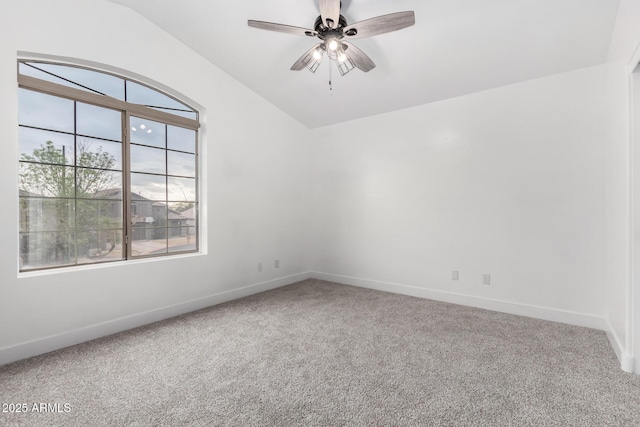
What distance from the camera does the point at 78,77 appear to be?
285 centimetres

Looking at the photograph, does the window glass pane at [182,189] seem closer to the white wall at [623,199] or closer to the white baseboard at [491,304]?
the white baseboard at [491,304]

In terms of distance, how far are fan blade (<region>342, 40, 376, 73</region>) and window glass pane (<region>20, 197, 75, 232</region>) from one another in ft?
9.89

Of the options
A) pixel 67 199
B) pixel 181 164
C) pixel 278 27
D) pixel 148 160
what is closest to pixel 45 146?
pixel 67 199

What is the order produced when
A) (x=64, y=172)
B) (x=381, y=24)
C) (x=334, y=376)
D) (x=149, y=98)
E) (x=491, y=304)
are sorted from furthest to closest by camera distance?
(x=491, y=304) → (x=149, y=98) → (x=64, y=172) → (x=381, y=24) → (x=334, y=376)

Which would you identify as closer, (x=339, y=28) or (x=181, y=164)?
(x=339, y=28)

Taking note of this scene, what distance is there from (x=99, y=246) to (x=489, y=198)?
14.3 feet

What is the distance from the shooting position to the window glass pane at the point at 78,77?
2.62 metres

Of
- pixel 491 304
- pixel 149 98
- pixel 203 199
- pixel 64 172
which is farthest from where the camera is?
pixel 203 199

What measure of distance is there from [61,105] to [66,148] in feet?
1.33

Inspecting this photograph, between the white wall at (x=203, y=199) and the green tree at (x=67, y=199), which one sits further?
the green tree at (x=67, y=199)

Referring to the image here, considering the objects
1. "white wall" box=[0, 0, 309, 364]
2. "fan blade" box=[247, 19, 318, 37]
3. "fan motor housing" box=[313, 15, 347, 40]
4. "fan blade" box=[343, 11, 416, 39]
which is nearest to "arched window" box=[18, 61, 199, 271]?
"white wall" box=[0, 0, 309, 364]

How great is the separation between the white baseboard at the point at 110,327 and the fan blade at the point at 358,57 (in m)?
3.16

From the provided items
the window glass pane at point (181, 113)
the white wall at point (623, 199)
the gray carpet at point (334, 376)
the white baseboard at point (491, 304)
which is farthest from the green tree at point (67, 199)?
the white wall at point (623, 199)

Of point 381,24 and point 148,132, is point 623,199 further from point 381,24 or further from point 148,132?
point 148,132
